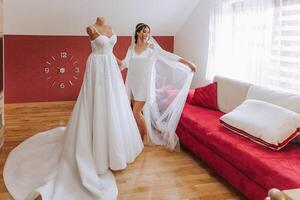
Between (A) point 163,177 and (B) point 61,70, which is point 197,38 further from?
(A) point 163,177

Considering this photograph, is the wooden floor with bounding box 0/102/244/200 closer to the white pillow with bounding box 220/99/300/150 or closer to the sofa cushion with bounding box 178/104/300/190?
the sofa cushion with bounding box 178/104/300/190

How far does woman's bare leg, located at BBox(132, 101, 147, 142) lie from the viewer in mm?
3738

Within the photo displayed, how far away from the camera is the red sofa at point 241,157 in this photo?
2.25m

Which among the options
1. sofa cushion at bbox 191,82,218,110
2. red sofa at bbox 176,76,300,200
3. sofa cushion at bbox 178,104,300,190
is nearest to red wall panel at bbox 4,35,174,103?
sofa cushion at bbox 191,82,218,110

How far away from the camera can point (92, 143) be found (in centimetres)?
301

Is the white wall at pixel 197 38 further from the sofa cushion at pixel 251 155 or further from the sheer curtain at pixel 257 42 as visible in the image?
the sofa cushion at pixel 251 155

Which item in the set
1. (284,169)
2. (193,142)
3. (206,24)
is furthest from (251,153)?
(206,24)

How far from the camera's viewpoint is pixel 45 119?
4789mm

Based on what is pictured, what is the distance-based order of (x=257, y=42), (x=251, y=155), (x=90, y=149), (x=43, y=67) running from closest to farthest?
(x=251, y=155)
(x=90, y=149)
(x=257, y=42)
(x=43, y=67)

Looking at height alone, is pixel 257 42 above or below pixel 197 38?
below

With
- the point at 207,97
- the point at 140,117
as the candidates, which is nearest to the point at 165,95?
the point at 140,117

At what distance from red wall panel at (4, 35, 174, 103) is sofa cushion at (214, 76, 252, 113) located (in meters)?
2.74

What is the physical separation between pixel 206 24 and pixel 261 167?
10.5 ft

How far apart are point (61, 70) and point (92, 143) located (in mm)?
2964
